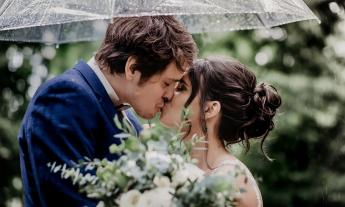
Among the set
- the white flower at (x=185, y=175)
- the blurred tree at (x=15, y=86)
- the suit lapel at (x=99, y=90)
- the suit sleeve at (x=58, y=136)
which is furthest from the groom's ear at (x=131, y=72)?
the blurred tree at (x=15, y=86)

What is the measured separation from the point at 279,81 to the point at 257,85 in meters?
3.59

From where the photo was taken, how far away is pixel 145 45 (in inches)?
165

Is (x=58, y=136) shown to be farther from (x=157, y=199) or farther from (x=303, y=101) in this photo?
(x=303, y=101)

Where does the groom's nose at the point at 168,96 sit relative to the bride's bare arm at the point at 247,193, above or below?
above

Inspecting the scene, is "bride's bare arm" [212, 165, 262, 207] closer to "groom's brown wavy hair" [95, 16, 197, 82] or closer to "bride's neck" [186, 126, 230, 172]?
"bride's neck" [186, 126, 230, 172]

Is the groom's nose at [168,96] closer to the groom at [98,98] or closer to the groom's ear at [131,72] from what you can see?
the groom at [98,98]

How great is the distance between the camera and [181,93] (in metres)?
4.75

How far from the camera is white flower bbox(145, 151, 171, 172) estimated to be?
3.14 metres

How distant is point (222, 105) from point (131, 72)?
79cm

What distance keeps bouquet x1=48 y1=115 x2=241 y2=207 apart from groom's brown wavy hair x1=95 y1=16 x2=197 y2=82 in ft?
3.38

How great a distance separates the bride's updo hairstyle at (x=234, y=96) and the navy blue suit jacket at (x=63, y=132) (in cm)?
83

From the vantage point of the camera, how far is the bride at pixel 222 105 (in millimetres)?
4742

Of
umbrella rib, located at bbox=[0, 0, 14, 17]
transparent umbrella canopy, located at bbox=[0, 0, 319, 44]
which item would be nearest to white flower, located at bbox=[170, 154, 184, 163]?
transparent umbrella canopy, located at bbox=[0, 0, 319, 44]

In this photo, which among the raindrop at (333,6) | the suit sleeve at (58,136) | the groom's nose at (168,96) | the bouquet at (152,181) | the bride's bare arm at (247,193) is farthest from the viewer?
the raindrop at (333,6)
